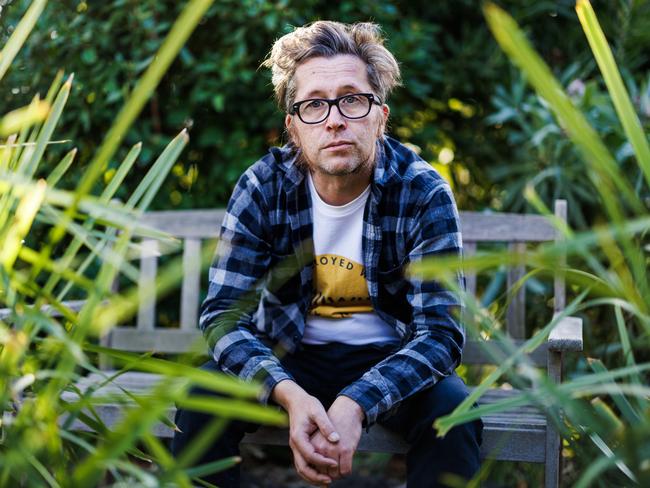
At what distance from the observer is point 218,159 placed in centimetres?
319

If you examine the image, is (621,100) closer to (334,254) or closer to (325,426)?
(325,426)

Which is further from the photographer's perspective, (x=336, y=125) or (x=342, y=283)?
(x=342, y=283)

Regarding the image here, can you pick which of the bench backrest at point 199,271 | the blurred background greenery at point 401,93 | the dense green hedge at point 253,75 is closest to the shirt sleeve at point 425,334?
the bench backrest at point 199,271

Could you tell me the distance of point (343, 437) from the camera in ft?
5.76

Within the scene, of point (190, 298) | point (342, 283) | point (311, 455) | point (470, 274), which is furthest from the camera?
point (190, 298)

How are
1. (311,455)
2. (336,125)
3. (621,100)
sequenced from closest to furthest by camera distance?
(621,100) < (311,455) < (336,125)

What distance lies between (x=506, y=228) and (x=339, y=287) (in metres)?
0.85

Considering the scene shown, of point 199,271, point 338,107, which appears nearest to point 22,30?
point 338,107

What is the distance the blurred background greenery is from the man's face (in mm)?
843

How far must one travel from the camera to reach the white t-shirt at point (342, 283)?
2.12 meters

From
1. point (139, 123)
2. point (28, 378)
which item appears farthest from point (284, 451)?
point (28, 378)

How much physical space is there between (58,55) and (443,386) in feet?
6.13

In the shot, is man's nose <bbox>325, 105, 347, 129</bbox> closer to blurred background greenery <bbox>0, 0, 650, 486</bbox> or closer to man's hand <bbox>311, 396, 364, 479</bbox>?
man's hand <bbox>311, 396, 364, 479</bbox>

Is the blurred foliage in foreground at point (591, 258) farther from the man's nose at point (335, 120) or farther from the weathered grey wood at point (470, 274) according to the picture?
the weathered grey wood at point (470, 274)
